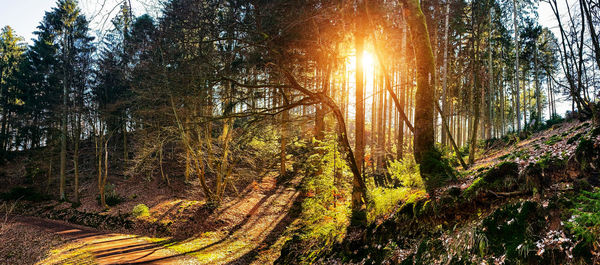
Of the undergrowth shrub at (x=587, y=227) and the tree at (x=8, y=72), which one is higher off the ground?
the tree at (x=8, y=72)

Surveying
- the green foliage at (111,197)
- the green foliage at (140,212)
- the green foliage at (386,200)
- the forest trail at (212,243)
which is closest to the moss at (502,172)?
the green foliage at (386,200)

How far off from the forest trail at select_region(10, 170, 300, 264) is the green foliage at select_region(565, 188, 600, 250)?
27.0 ft

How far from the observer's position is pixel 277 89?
11.8 metres

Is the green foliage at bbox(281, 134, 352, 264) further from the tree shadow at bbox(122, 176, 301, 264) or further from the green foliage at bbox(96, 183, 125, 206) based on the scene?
the green foliage at bbox(96, 183, 125, 206)

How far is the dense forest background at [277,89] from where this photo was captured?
5.32 metres

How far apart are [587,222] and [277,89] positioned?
10481 millimetres

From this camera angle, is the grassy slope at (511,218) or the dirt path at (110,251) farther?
the dirt path at (110,251)

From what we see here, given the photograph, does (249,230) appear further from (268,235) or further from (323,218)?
(323,218)

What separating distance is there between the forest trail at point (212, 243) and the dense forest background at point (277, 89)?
6.27 feet

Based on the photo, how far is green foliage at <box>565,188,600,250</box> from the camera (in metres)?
2.29

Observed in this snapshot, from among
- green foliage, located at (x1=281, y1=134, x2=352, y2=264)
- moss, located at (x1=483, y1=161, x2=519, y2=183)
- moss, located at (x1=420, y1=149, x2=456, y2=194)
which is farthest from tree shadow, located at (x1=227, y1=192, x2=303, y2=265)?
moss, located at (x1=483, y1=161, x2=519, y2=183)


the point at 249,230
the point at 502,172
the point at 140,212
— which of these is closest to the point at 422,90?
the point at 502,172

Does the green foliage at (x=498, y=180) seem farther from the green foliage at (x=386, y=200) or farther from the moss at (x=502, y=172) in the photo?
the green foliage at (x=386, y=200)

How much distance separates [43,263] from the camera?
7.85 metres
